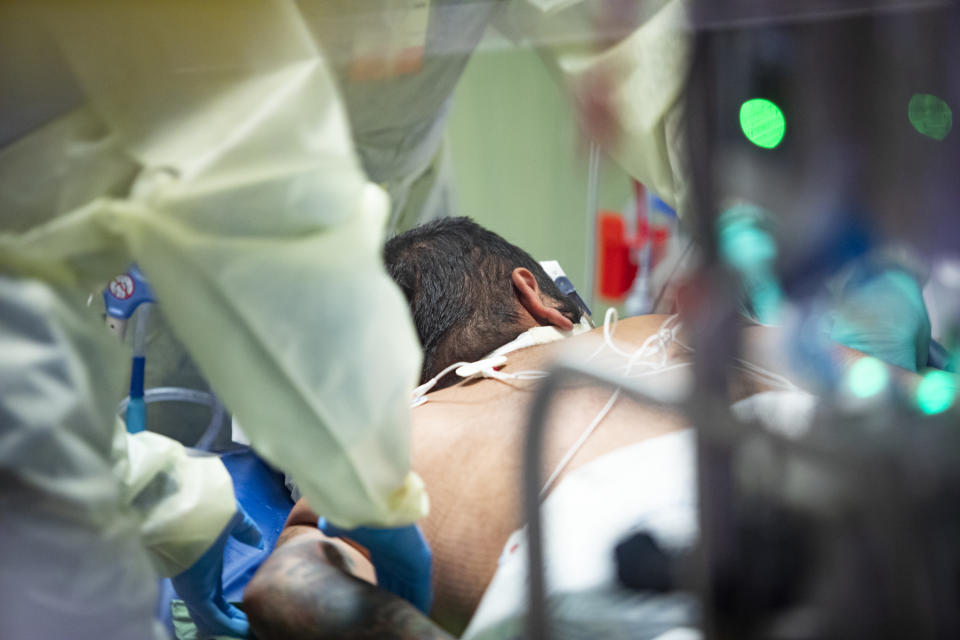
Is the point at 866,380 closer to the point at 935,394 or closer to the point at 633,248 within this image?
the point at 935,394

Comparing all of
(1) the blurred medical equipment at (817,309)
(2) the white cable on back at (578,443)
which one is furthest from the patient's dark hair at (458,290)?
(1) the blurred medical equipment at (817,309)

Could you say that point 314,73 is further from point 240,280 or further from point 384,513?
point 384,513

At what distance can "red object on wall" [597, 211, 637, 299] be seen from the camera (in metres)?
2.34

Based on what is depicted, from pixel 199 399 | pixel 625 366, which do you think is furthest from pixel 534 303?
pixel 199 399

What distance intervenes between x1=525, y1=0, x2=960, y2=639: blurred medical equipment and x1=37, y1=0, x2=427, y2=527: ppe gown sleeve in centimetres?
20

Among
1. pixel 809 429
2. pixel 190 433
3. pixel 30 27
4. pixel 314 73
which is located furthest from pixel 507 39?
pixel 190 433

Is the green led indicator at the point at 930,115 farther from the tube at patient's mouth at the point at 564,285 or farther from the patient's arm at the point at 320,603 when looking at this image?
the tube at patient's mouth at the point at 564,285

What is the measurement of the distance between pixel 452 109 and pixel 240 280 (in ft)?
5.65

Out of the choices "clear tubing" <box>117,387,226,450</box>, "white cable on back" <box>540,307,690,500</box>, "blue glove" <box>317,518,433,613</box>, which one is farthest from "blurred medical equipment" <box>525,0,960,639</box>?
"clear tubing" <box>117,387,226,450</box>

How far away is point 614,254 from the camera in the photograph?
7.76ft

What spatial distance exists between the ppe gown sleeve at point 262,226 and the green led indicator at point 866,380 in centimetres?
36

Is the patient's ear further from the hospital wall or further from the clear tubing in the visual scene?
the clear tubing

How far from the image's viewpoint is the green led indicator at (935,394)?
1.89 feet

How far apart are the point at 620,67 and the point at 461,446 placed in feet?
2.23
